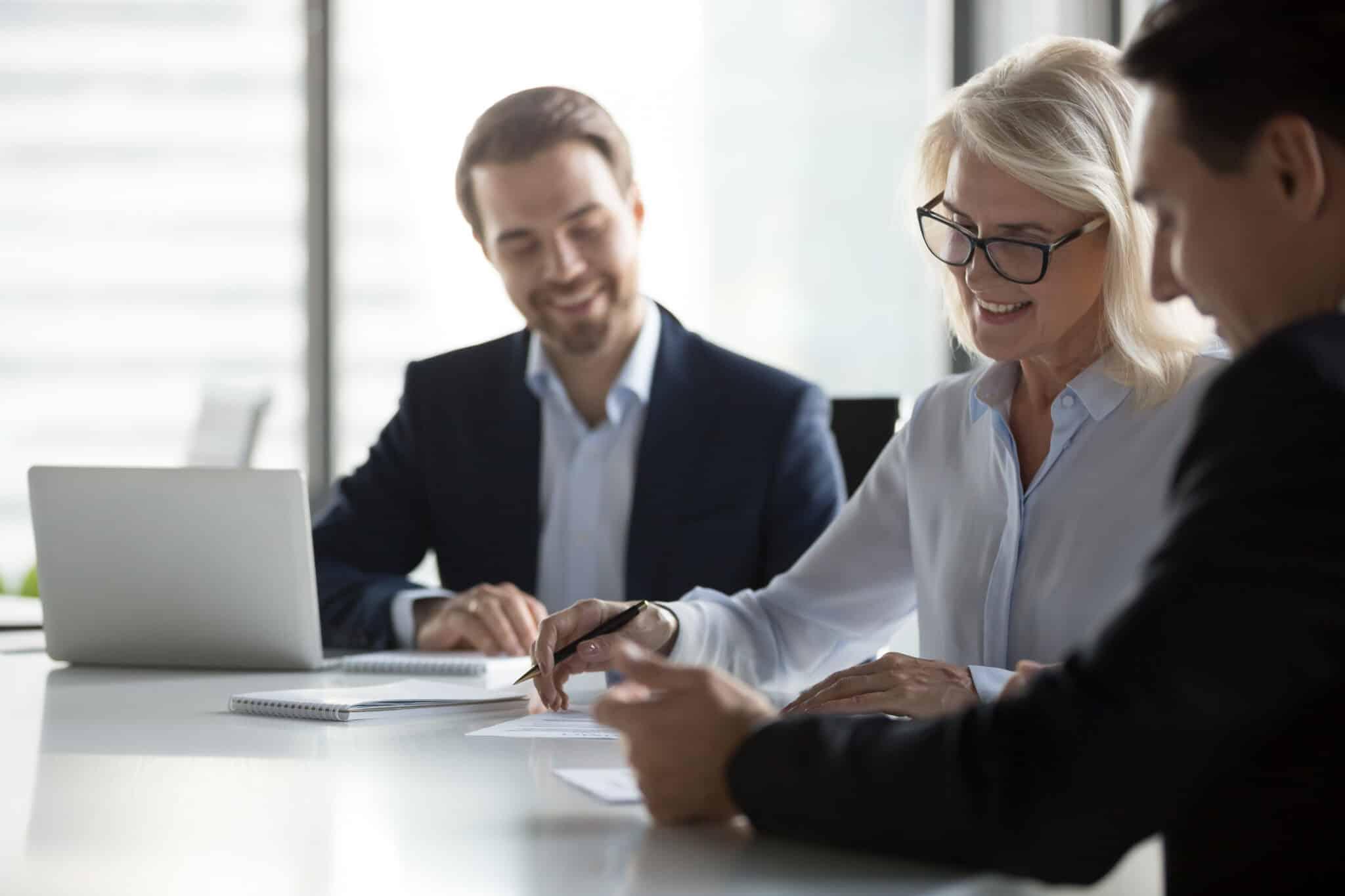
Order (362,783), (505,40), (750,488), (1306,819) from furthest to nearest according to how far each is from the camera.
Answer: (505,40)
(750,488)
(362,783)
(1306,819)

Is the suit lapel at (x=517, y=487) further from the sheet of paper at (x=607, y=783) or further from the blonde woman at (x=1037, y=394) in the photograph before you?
the sheet of paper at (x=607, y=783)

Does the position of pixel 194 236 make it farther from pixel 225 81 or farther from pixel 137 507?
pixel 137 507

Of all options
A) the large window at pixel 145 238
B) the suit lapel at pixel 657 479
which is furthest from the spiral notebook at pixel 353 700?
the large window at pixel 145 238

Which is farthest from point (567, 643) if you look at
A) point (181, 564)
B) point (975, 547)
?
point (181, 564)

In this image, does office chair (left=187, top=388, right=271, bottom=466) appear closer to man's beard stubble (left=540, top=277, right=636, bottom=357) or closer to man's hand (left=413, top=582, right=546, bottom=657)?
man's beard stubble (left=540, top=277, right=636, bottom=357)

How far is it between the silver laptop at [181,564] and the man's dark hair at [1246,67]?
138cm

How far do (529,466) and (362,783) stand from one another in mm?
1462

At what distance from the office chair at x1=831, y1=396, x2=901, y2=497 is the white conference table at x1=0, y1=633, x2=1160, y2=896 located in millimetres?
1157

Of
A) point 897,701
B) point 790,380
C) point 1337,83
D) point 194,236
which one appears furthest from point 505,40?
point 1337,83

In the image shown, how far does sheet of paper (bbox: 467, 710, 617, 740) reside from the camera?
154cm

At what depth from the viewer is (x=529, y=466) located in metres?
2.75

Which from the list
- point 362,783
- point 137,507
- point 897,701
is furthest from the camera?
point 137,507

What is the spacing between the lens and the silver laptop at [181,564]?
6.67 ft

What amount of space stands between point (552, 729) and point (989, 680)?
1.52ft
